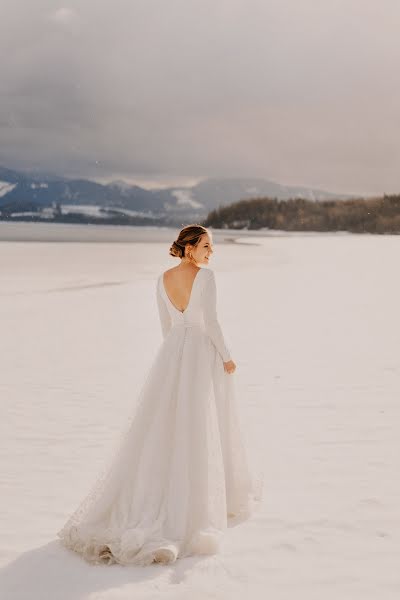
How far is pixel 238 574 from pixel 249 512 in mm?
867

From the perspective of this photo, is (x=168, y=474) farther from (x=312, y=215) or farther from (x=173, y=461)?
(x=312, y=215)

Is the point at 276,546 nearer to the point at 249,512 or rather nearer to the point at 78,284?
the point at 249,512

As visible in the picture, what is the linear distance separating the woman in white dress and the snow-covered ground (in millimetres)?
193

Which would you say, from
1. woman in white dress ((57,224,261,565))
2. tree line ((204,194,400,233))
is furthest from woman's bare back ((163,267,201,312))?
tree line ((204,194,400,233))

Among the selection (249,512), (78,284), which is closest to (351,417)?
(249,512)

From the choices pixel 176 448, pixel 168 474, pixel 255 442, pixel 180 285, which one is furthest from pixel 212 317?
pixel 255 442

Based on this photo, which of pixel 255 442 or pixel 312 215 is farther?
pixel 312 215

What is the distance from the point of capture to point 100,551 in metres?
4.21

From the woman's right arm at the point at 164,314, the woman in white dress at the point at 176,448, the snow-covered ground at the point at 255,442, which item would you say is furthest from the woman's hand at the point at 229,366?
the snow-covered ground at the point at 255,442

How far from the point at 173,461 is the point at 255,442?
2873 millimetres

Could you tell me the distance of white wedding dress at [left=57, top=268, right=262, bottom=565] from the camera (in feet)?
13.9

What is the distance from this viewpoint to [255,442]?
Result: 7082 millimetres

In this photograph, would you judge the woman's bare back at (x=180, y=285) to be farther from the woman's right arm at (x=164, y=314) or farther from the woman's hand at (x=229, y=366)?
the woman's hand at (x=229, y=366)

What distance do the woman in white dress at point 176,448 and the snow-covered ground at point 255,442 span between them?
193 millimetres
